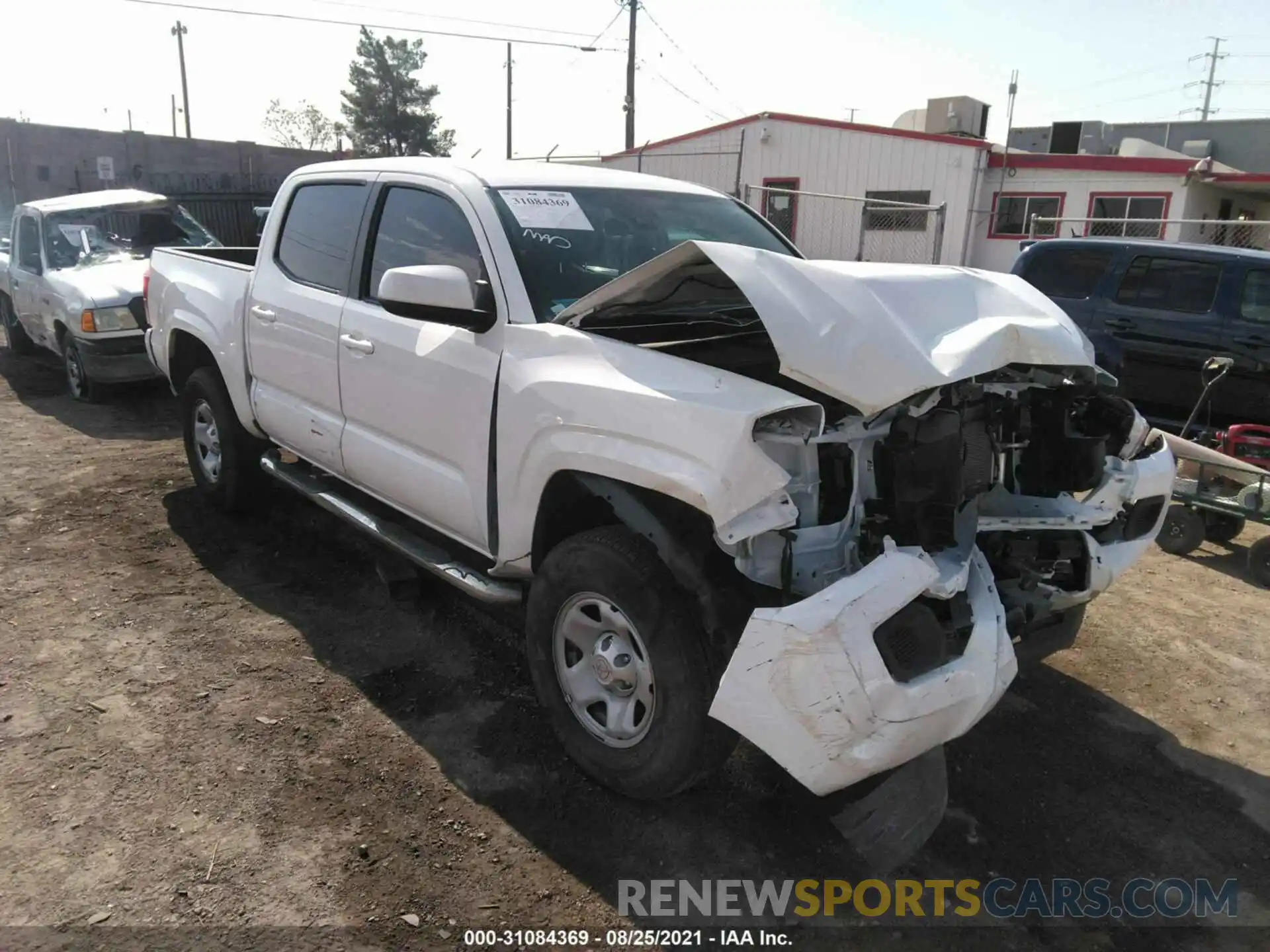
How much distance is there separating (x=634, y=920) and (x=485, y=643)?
1749mm

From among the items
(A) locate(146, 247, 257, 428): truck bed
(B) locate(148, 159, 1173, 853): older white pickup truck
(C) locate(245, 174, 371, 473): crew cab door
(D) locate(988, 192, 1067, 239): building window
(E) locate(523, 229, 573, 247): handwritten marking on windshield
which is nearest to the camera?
(B) locate(148, 159, 1173, 853): older white pickup truck

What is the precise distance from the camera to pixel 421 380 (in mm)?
3494

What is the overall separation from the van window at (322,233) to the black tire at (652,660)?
6.56ft

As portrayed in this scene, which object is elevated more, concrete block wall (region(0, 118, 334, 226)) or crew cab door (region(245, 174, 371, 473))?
concrete block wall (region(0, 118, 334, 226))

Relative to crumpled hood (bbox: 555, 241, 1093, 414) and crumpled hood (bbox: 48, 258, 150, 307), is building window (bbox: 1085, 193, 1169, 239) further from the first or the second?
crumpled hood (bbox: 555, 241, 1093, 414)

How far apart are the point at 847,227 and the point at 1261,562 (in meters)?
15.1

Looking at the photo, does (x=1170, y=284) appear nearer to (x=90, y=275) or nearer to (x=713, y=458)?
(x=713, y=458)

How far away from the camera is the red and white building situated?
688 inches

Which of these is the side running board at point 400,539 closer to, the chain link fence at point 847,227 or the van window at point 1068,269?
the van window at point 1068,269

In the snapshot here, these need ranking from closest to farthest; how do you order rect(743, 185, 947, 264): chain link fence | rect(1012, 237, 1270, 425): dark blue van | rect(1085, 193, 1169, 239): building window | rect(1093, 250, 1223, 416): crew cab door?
rect(1012, 237, 1270, 425): dark blue van < rect(1093, 250, 1223, 416): crew cab door < rect(1085, 193, 1169, 239): building window < rect(743, 185, 947, 264): chain link fence

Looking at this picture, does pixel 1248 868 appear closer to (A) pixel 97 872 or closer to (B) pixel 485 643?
(B) pixel 485 643

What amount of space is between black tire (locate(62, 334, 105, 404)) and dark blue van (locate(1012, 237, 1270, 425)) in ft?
29.1

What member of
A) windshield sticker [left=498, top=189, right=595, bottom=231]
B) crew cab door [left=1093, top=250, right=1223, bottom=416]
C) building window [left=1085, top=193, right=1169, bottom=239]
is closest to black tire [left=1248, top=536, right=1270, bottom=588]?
crew cab door [left=1093, top=250, right=1223, bottom=416]

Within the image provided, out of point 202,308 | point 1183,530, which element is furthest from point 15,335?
point 1183,530
